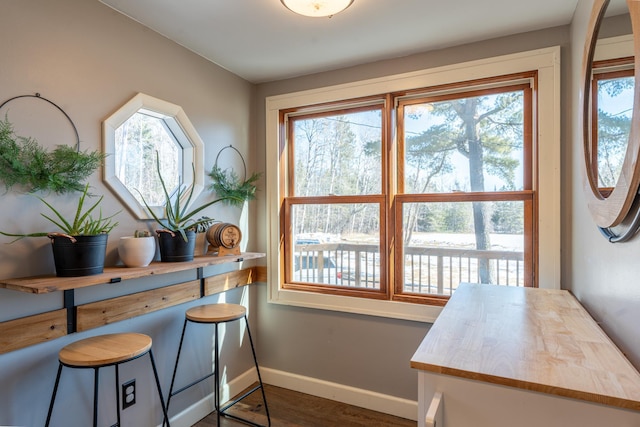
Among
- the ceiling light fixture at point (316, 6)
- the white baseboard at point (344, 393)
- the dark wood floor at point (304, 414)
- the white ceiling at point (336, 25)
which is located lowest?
the dark wood floor at point (304, 414)

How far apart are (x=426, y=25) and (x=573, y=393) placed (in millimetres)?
1907

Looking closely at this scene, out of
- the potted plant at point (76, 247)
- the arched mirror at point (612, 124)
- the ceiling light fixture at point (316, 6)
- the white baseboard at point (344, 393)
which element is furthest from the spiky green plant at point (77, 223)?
the arched mirror at point (612, 124)

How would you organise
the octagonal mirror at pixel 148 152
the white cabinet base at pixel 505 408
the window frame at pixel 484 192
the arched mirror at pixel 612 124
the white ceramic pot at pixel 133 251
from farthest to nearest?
the window frame at pixel 484 192
the octagonal mirror at pixel 148 152
the white ceramic pot at pixel 133 251
the arched mirror at pixel 612 124
the white cabinet base at pixel 505 408

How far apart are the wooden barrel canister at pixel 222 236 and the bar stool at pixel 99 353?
725mm

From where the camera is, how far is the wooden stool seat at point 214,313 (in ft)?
6.63

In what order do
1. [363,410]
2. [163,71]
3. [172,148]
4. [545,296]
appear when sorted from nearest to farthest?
[545,296], [163,71], [172,148], [363,410]

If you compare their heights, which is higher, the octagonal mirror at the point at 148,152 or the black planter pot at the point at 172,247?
the octagonal mirror at the point at 148,152

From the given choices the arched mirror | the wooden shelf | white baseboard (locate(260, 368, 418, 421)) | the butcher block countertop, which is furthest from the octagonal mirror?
the arched mirror

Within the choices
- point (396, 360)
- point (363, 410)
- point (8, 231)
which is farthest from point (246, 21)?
point (363, 410)

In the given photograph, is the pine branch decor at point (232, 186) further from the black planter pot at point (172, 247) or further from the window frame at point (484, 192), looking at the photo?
the window frame at point (484, 192)

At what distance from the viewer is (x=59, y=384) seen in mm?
1572

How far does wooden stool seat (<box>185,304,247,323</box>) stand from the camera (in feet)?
6.63

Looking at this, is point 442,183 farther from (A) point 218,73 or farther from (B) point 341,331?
(A) point 218,73

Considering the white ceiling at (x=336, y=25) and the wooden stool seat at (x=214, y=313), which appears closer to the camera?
the white ceiling at (x=336, y=25)
